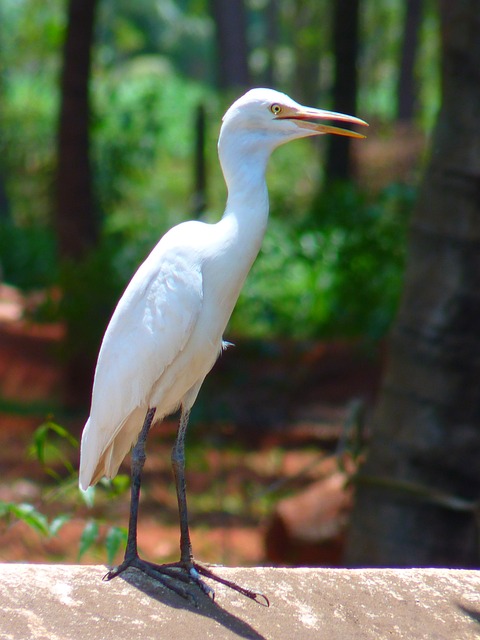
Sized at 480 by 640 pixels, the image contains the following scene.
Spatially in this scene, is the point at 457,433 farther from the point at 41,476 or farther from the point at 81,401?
the point at 81,401

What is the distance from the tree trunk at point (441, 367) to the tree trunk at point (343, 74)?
655cm

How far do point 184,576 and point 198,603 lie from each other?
0.46 feet

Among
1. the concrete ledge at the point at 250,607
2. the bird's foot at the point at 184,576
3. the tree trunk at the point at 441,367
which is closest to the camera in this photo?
the concrete ledge at the point at 250,607

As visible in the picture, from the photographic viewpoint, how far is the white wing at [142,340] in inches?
106

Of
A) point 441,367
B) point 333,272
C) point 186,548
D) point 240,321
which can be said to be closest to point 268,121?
point 186,548

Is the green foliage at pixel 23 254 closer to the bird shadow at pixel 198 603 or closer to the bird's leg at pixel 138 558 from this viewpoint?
the bird's leg at pixel 138 558

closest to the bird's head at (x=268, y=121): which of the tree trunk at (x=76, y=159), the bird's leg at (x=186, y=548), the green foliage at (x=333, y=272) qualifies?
the bird's leg at (x=186, y=548)

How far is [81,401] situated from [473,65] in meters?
5.33

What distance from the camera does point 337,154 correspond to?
444 inches

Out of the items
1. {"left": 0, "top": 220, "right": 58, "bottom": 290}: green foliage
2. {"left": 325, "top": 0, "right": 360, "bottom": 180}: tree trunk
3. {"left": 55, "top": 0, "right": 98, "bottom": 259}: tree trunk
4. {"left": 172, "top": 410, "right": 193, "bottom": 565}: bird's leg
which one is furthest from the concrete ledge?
{"left": 0, "top": 220, "right": 58, "bottom": 290}: green foliage

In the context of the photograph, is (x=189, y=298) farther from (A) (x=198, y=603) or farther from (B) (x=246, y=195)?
(A) (x=198, y=603)

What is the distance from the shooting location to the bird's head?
2740 mm

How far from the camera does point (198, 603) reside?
8.66 ft

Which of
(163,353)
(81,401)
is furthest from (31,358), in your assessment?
(163,353)
